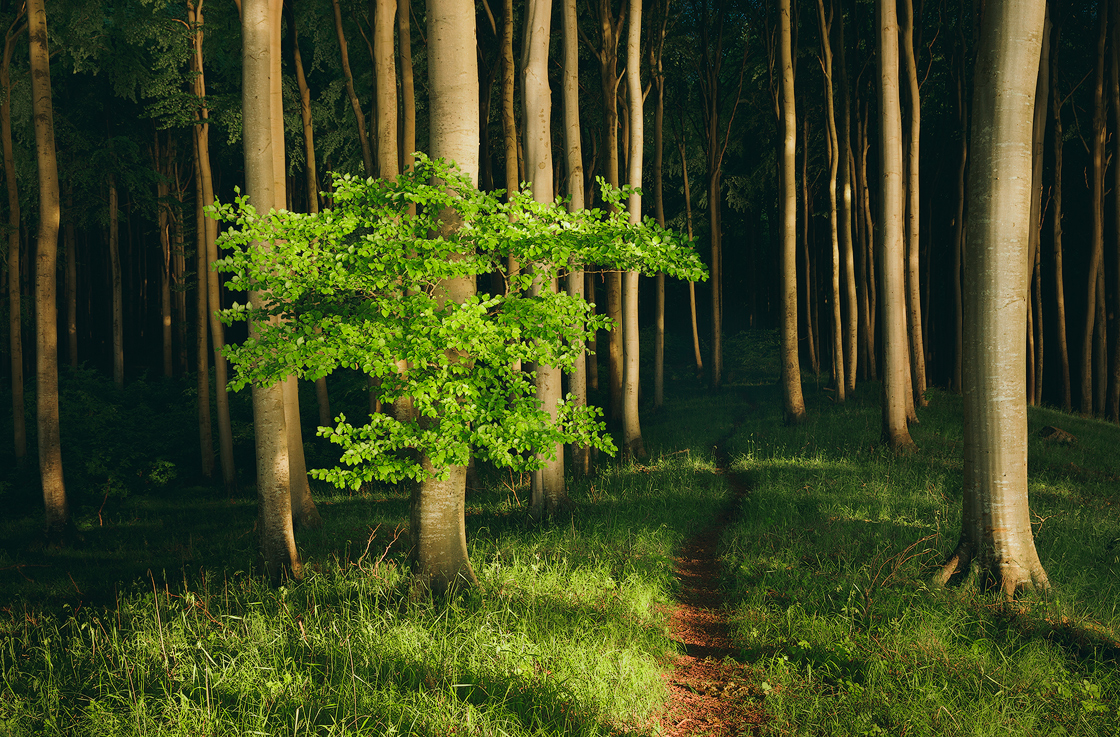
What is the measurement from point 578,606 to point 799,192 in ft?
72.8

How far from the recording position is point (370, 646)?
14.1 feet

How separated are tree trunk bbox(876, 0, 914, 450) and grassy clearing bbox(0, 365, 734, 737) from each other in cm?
527

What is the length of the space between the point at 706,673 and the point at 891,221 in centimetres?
950

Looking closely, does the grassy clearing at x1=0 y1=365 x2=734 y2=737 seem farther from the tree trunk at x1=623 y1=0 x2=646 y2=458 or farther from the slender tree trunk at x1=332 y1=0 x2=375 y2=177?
the slender tree trunk at x1=332 y1=0 x2=375 y2=177

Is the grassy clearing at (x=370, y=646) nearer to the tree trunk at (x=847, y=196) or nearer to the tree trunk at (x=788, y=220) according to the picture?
the tree trunk at (x=788, y=220)

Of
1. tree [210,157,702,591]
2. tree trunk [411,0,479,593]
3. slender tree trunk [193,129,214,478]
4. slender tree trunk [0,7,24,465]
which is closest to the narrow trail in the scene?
tree [210,157,702,591]

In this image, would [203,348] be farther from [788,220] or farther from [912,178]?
[912,178]

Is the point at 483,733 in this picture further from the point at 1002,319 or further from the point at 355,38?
the point at 355,38

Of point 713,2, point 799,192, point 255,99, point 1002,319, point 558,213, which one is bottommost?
point 1002,319

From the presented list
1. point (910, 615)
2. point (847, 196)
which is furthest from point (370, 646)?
point (847, 196)

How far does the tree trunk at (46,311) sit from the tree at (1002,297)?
13.8 metres

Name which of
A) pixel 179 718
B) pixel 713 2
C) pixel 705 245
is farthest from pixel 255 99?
pixel 705 245

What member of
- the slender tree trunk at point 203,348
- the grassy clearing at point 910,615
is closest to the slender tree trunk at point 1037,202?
the grassy clearing at point 910,615

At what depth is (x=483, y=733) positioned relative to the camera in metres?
3.34
